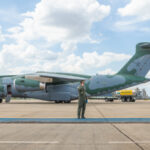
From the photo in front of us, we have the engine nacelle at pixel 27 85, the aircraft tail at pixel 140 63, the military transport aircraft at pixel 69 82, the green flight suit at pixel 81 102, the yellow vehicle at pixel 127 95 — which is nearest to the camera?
the green flight suit at pixel 81 102

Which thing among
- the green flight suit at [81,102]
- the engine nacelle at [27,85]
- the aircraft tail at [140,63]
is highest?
the aircraft tail at [140,63]

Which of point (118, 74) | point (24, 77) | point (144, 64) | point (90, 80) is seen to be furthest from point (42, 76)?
point (144, 64)

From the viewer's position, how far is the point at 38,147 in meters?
4.78

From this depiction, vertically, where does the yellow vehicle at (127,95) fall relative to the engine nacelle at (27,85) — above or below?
below

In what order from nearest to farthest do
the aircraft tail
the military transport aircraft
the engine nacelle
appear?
the engine nacelle
the military transport aircraft
the aircraft tail

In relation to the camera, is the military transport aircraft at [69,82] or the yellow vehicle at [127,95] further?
the yellow vehicle at [127,95]

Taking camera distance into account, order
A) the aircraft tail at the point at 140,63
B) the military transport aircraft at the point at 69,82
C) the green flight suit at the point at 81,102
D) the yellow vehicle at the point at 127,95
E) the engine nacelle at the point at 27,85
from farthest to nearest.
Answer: the yellow vehicle at the point at 127,95, the aircraft tail at the point at 140,63, the military transport aircraft at the point at 69,82, the engine nacelle at the point at 27,85, the green flight suit at the point at 81,102

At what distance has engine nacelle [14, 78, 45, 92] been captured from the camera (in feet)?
87.8

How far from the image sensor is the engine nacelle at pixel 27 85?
26.8 metres

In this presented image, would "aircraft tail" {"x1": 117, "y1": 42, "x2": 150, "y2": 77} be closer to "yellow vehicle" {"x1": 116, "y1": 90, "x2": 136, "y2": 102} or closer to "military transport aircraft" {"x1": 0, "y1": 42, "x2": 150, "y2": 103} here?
"military transport aircraft" {"x1": 0, "y1": 42, "x2": 150, "y2": 103}

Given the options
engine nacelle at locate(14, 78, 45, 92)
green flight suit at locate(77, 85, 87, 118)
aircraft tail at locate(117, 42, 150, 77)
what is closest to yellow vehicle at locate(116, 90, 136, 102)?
aircraft tail at locate(117, 42, 150, 77)

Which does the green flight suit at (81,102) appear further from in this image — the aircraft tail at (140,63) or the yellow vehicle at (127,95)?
the yellow vehicle at (127,95)

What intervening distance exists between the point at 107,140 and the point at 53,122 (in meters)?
3.93

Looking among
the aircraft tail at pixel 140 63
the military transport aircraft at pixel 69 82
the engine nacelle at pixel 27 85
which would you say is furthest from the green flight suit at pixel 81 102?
the aircraft tail at pixel 140 63
